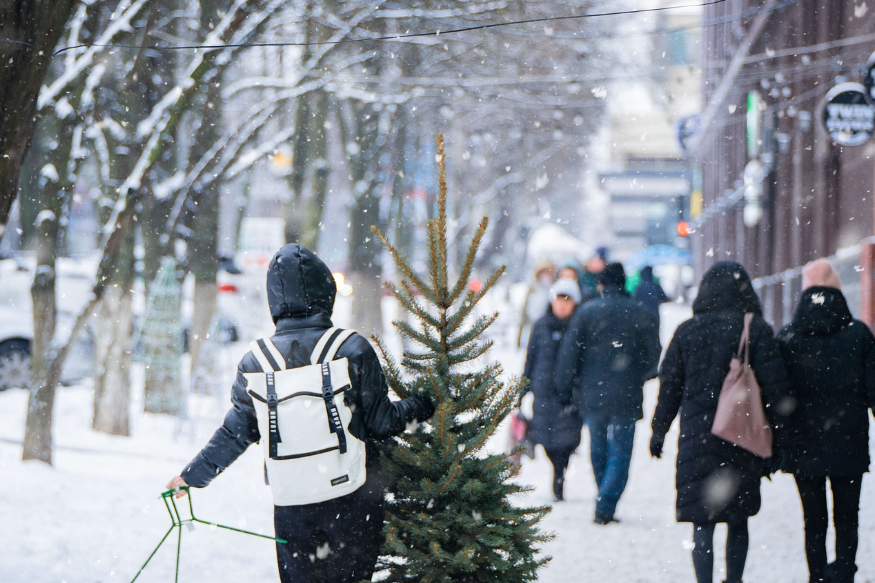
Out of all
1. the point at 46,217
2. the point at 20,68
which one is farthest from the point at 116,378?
the point at 20,68

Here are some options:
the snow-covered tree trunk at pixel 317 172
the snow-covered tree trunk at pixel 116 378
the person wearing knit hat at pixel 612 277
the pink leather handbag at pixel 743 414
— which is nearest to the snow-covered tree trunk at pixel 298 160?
the snow-covered tree trunk at pixel 317 172

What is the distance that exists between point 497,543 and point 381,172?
16.3 metres

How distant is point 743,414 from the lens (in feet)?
17.0

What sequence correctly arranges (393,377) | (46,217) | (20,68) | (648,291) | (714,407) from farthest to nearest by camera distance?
(648,291), (46,217), (20,68), (714,407), (393,377)

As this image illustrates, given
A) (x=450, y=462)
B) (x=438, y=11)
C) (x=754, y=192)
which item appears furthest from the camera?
(x=754, y=192)

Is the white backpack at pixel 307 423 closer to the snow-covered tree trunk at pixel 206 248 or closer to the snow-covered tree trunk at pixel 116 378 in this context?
the snow-covered tree trunk at pixel 116 378


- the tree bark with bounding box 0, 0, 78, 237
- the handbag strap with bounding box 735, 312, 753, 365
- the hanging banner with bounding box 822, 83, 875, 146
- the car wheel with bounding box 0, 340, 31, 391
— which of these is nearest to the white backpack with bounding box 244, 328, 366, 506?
the handbag strap with bounding box 735, 312, 753, 365

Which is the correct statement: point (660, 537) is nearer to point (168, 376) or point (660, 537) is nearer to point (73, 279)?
point (168, 376)

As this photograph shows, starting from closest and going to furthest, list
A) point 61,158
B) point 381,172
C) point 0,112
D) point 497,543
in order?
point 497,543, point 0,112, point 61,158, point 381,172

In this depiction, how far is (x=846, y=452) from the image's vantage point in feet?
17.5

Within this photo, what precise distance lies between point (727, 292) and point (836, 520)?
4.45 feet

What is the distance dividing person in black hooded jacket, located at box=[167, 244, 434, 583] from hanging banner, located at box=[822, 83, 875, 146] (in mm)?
10202

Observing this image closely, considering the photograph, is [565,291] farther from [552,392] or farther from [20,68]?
[20,68]

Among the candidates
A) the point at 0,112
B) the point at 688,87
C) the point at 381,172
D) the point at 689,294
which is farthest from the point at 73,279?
the point at 688,87
